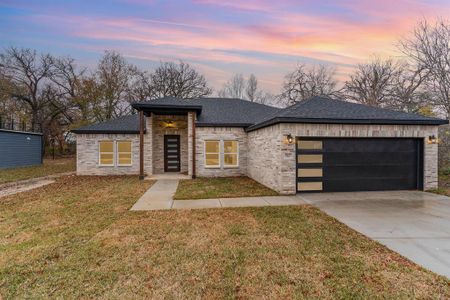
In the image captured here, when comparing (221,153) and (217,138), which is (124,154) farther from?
(221,153)

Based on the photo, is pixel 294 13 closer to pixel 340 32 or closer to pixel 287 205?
pixel 340 32

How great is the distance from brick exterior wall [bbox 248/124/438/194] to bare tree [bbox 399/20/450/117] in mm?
8291

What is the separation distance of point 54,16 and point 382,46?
71.5ft

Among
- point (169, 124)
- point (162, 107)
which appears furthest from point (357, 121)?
point (169, 124)

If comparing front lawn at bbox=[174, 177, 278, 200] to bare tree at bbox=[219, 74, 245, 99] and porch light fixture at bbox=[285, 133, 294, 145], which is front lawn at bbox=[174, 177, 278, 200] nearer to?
porch light fixture at bbox=[285, 133, 294, 145]

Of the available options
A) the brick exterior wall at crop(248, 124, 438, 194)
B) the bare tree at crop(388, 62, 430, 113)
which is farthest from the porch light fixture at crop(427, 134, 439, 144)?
the bare tree at crop(388, 62, 430, 113)

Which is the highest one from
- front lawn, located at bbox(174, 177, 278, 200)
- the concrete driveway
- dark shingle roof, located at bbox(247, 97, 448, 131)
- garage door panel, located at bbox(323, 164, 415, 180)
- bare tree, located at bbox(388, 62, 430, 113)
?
bare tree, located at bbox(388, 62, 430, 113)

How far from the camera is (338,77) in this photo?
27.0m

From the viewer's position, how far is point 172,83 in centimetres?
2798

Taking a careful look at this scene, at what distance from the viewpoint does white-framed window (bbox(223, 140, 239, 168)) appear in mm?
12922

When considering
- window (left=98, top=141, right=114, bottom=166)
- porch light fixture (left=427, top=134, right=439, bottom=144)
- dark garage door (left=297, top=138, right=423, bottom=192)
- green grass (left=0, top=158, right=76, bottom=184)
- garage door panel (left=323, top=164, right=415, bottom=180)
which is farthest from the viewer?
window (left=98, top=141, right=114, bottom=166)

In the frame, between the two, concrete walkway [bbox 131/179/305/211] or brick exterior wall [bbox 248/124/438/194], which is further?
brick exterior wall [bbox 248/124/438/194]

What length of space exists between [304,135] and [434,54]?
47.0 ft

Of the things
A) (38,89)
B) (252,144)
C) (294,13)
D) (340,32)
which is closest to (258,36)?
(294,13)
